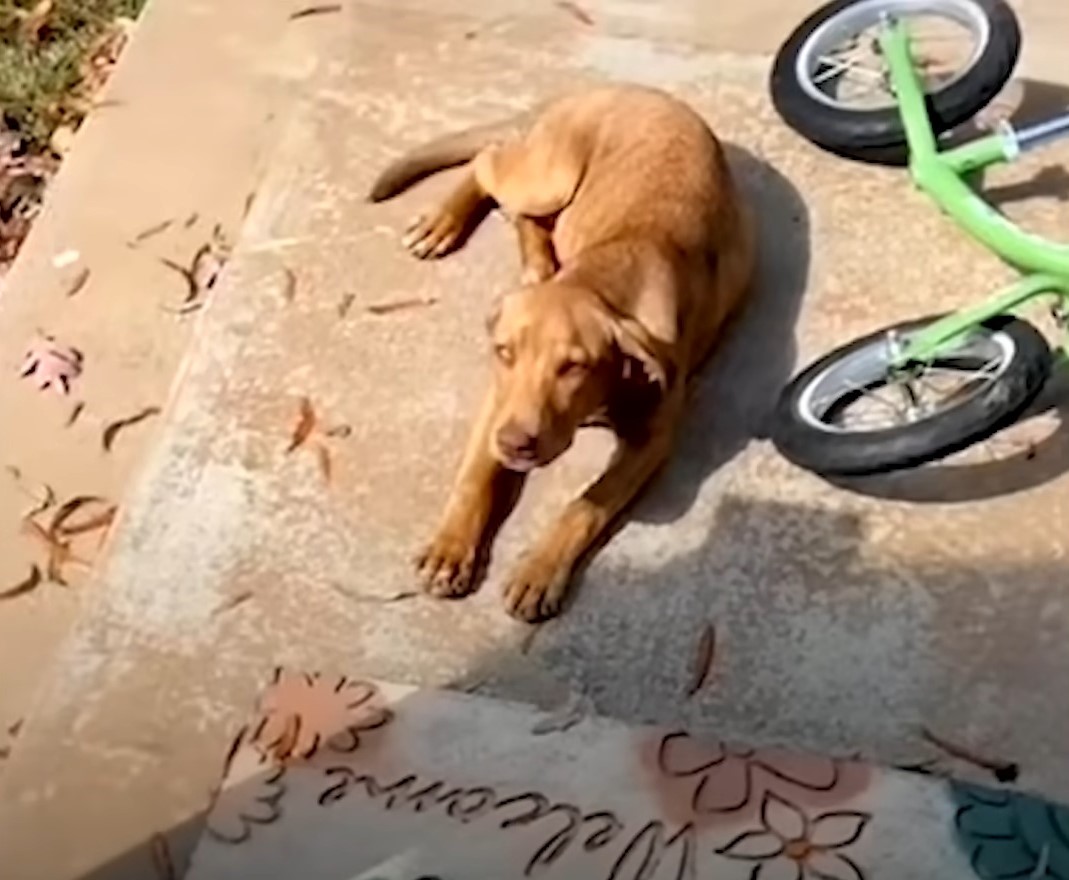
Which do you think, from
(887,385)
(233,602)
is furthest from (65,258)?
(887,385)

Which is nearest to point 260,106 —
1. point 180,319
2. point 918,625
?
point 180,319

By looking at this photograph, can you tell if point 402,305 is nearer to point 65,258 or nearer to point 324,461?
point 324,461

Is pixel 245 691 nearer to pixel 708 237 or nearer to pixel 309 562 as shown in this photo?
pixel 309 562

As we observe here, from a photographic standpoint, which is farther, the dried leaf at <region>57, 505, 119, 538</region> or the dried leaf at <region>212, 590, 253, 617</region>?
the dried leaf at <region>57, 505, 119, 538</region>

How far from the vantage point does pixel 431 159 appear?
4508 mm

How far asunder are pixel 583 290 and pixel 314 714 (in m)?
0.73

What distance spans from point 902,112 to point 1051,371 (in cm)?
55

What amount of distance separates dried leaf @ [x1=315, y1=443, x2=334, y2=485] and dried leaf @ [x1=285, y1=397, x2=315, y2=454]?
0.10ft

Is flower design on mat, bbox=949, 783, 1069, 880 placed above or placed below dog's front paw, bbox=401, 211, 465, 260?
below

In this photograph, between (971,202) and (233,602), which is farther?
(971,202)

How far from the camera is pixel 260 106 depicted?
4730 mm

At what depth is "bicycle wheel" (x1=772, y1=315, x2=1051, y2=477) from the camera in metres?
3.86

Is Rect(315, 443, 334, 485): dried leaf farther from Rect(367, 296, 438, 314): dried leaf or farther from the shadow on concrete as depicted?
the shadow on concrete

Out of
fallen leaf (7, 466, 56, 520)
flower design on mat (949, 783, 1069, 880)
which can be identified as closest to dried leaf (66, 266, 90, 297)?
fallen leaf (7, 466, 56, 520)
